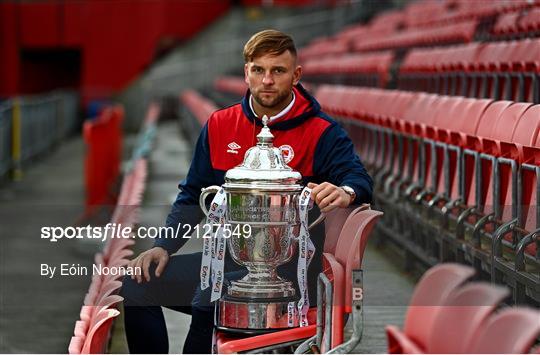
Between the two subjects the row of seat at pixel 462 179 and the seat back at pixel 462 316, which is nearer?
the seat back at pixel 462 316

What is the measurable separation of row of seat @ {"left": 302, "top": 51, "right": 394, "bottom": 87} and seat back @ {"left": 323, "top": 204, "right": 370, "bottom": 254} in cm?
627

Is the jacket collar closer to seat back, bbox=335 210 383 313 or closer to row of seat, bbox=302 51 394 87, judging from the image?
seat back, bbox=335 210 383 313

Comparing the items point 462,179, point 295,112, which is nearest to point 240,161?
point 295,112

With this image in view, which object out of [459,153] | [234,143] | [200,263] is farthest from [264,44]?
[459,153]

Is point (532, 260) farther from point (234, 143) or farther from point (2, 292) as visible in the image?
point (2, 292)

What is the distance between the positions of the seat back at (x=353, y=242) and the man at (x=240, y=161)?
0.29 feet

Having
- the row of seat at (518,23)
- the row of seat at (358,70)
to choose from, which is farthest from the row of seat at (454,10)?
the row of seat at (358,70)

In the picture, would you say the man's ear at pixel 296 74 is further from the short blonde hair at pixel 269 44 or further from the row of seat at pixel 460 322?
the row of seat at pixel 460 322

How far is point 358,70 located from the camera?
9.85m

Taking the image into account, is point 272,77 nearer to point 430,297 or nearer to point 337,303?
point 337,303

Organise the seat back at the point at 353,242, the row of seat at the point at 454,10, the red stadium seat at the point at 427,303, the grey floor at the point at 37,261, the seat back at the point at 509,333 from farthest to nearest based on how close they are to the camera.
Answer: the row of seat at the point at 454,10 < the grey floor at the point at 37,261 < the seat back at the point at 353,242 < the red stadium seat at the point at 427,303 < the seat back at the point at 509,333

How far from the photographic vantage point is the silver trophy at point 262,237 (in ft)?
7.61

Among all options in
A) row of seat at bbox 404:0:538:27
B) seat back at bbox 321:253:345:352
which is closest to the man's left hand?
seat back at bbox 321:253:345:352

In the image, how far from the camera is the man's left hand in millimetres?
2354
